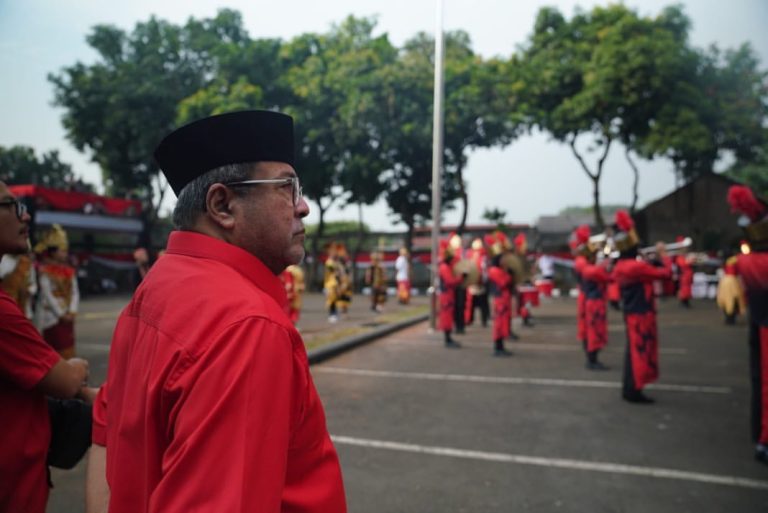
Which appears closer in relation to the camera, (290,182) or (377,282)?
(290,182)

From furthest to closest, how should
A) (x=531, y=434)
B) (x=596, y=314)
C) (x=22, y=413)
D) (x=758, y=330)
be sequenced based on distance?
(x=596, y=314)
(x=531, y=434)
(x=758, y=330)
(x=22, y=413)

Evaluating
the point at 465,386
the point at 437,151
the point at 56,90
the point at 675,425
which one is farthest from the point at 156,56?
the point at 675,425

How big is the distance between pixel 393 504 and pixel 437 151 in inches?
358

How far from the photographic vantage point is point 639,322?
5.84m

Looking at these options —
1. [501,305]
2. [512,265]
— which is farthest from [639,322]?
[512,265]

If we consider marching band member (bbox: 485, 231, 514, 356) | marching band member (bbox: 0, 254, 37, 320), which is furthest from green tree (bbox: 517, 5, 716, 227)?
marching band member (bbox: 0, 254, 37, 320)

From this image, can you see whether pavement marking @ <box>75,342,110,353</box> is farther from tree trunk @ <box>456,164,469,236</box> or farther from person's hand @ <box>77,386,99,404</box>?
tree trunk @ <box>456,164,469,236</box>

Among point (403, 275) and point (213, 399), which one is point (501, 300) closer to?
point (213, 399)

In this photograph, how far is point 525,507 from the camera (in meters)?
3.34

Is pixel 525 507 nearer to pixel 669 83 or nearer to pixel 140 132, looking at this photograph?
pixel 669 83

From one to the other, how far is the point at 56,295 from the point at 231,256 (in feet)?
20.2

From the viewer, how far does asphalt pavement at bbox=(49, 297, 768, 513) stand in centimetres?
351

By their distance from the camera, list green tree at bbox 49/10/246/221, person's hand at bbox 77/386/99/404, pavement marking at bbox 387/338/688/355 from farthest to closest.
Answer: green tree at bbox 49/10/246/221
pavement marking at bbox 387/338/688/355
person's hand at bbox 77/386/99/404

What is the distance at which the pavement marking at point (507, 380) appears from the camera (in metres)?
6.44
